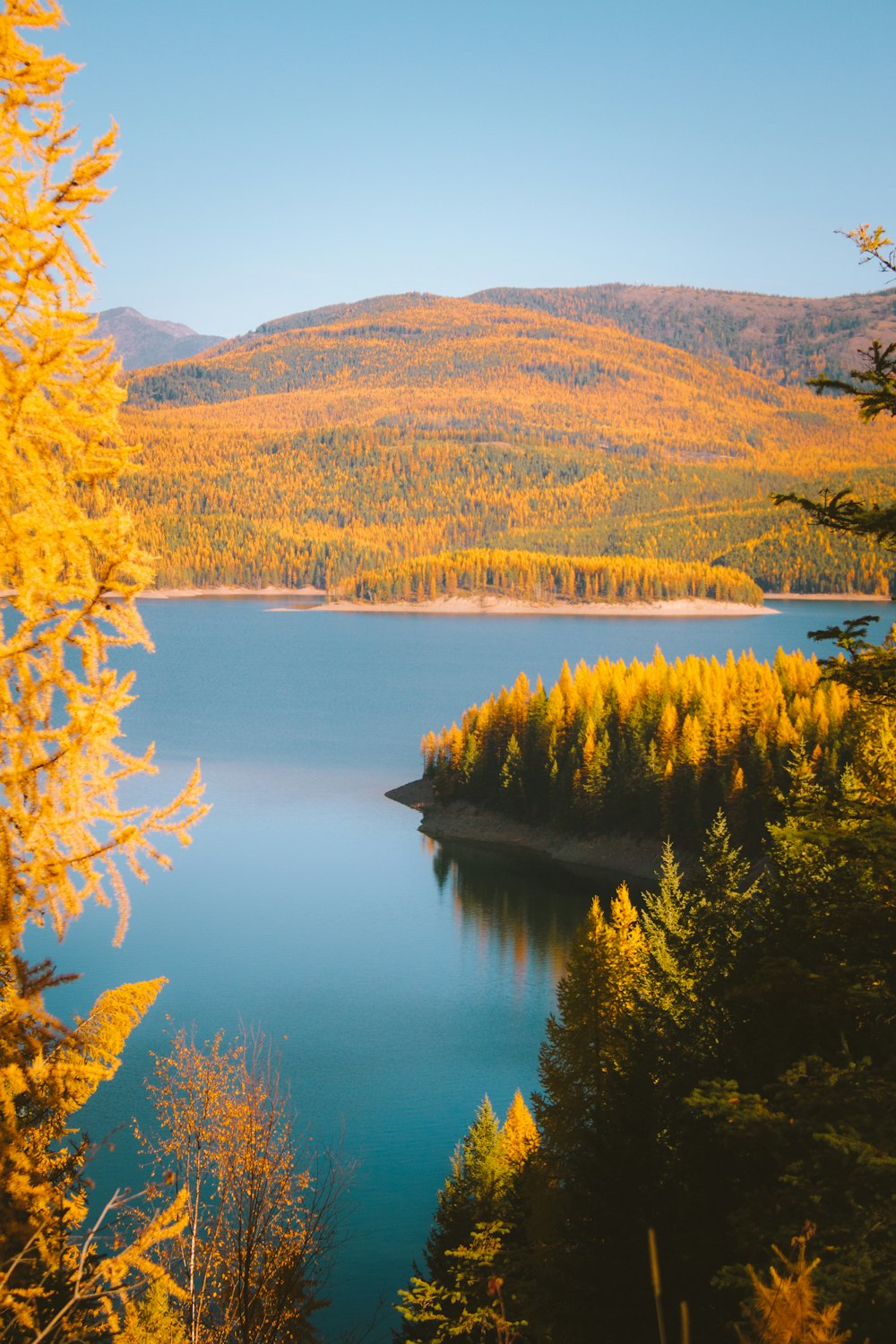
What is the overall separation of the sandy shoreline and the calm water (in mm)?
1729

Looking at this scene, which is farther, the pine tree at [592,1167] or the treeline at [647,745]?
the treeline at [647,745]

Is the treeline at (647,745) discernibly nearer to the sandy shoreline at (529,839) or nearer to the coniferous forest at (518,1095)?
the sandy shoreline at (529,839)

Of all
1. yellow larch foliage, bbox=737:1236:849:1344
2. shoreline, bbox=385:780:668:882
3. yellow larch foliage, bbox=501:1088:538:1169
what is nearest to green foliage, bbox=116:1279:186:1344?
yellow larch foliage, bbox=501:1088:538:1169

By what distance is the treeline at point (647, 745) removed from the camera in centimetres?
5353

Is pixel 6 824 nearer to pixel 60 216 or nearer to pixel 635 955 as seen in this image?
pixel 60 216

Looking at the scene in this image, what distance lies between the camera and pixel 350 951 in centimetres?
4153

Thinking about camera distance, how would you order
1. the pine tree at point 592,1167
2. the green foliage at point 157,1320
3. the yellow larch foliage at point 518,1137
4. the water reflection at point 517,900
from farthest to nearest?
the water reflection at point 517,900 → the yellow larch foliage at point 518,1137 → the pine tree at point 592,1167 → the green foliage at point 157,1320

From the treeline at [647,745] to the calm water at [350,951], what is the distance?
18.8ft

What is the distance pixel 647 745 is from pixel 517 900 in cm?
1384

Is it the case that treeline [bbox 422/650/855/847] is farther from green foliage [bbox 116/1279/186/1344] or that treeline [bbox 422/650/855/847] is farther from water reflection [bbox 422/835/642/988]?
green foliage [bbox 116/1279/186/1344]

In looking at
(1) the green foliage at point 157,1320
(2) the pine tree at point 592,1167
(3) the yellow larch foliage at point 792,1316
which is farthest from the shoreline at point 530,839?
(3) the yellow larch foliage at point 792,1316

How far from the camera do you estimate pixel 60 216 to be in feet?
17.0

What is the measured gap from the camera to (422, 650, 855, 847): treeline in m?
53.5

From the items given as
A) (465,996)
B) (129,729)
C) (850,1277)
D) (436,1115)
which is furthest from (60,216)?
(129,729)
